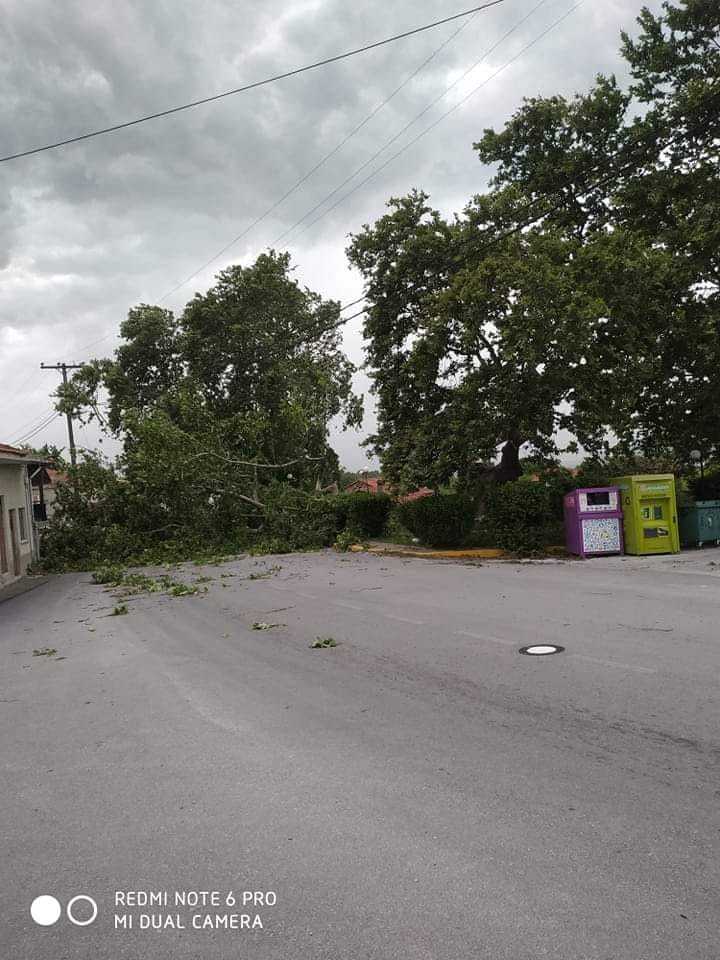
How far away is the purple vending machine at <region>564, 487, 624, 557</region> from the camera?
1603cm

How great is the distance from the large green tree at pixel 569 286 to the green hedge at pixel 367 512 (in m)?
3.00

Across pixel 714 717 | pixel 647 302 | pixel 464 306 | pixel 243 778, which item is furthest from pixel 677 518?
→ pixel 243 778

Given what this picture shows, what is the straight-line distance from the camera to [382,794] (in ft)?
12.6

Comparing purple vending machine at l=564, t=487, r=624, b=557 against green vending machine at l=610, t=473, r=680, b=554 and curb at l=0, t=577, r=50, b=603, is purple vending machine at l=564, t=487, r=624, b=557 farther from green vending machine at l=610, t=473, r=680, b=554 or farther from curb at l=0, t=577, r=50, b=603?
curb at l=0, t=577, r=50, b=603

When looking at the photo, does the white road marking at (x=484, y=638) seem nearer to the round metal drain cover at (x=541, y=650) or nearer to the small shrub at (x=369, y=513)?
the round metal drain cover at (x=541, y=650)

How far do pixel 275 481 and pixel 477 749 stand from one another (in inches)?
849

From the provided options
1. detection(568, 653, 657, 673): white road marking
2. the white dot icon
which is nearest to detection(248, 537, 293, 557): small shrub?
detection(568, 653, 657, 673): white road marking

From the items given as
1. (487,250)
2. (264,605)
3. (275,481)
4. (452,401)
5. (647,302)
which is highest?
(487,250)

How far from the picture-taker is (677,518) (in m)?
16.4

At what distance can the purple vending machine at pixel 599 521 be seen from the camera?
16031 mm

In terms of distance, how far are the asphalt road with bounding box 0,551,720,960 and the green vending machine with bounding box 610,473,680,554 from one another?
7378mm

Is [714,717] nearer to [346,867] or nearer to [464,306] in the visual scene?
[346,867]

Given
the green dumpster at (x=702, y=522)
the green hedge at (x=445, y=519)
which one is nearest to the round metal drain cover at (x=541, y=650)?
the green dumpster at (x=702, y=522)

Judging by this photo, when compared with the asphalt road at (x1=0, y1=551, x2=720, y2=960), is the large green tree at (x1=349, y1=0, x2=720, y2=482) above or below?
above
